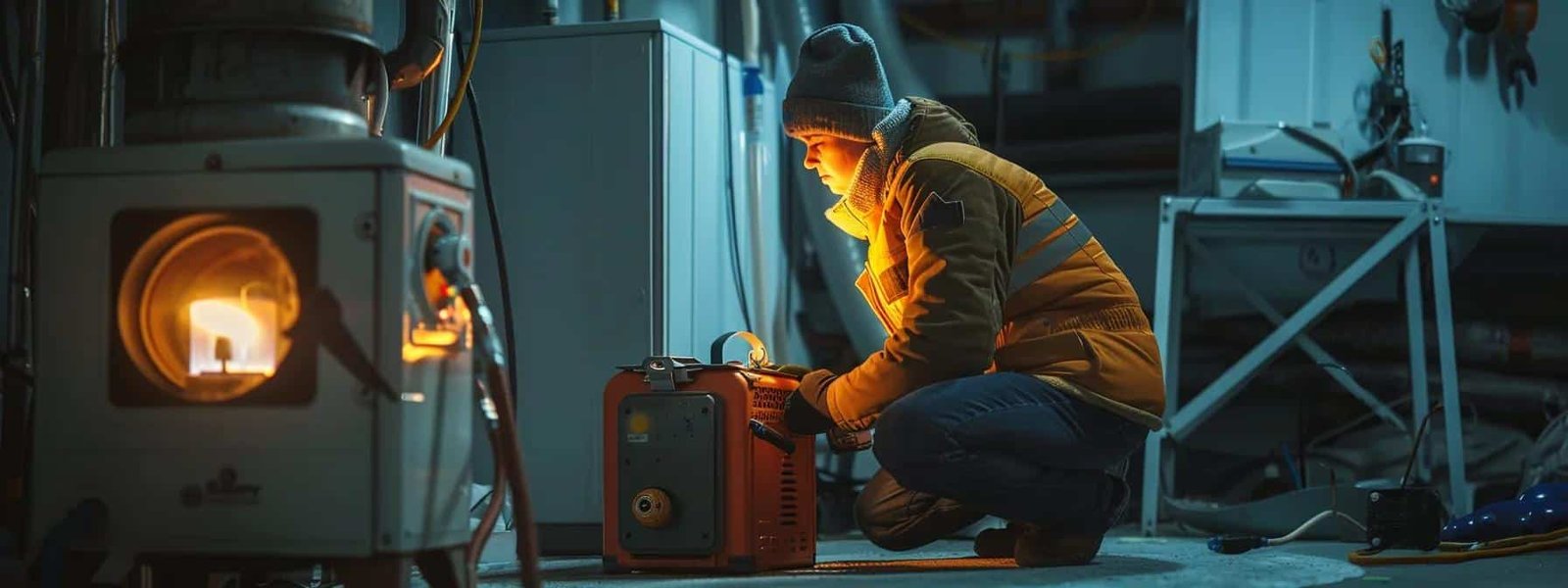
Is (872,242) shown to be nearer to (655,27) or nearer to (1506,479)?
(655,27)

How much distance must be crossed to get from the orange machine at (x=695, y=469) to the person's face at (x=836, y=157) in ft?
1.23

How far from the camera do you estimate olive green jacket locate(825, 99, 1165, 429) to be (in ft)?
8.71

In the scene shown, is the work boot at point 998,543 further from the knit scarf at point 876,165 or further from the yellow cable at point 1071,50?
the yellow cable at point 1071,50

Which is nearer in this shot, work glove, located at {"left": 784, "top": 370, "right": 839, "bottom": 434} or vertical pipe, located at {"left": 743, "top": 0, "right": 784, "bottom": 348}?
work glove, located at {"left": 784, "top": 370, "right": 839, "bottom": 434}

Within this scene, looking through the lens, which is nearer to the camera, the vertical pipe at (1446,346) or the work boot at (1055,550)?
the work boot at (1055,550)

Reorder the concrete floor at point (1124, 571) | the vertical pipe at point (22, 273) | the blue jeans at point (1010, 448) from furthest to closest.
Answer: the blue jeans at point (1010, 448), the concrete floor at point (1124, 571), the vertical pipe at point (22, 273)

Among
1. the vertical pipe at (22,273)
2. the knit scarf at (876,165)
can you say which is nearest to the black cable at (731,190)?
the knit scarf at (876,165)

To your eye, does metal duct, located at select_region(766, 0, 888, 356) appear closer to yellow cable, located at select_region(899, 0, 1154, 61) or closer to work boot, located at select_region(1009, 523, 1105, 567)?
yellow cable, located at select_region(899, 0, 1154, 61)

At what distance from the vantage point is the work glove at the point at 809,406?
9.31 ft

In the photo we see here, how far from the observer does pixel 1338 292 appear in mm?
4223

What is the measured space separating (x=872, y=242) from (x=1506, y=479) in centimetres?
237

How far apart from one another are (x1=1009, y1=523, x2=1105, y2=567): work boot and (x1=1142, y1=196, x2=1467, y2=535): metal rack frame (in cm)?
120

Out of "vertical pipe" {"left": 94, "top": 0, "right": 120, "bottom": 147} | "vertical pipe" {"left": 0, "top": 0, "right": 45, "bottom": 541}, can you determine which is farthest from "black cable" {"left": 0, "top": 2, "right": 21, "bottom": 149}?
"vertical pipe" {"left": 94, "top": 0, "right": 120, "bottom": 147}

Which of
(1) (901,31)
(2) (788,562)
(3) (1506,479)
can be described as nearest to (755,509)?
(2) (788,562)
